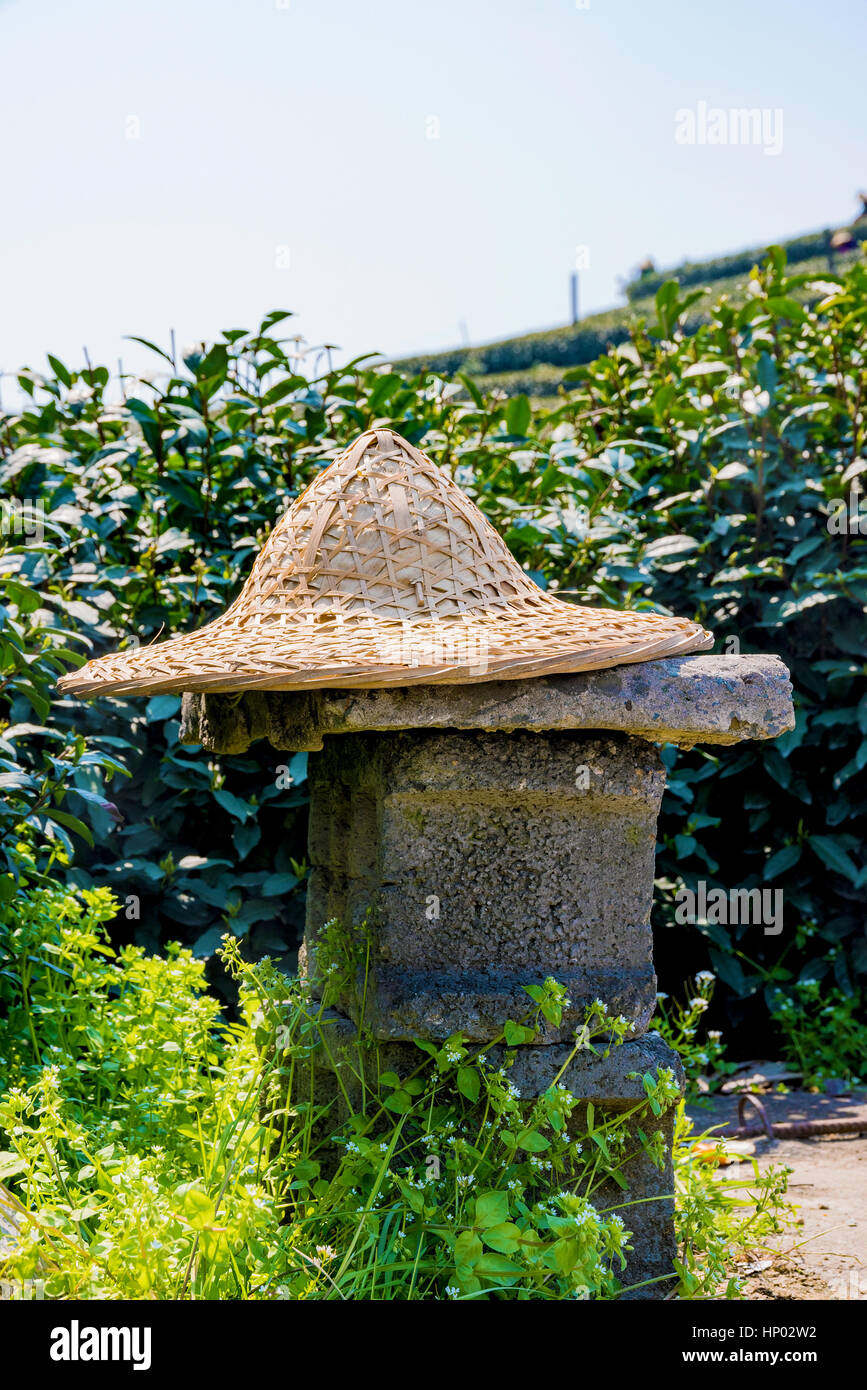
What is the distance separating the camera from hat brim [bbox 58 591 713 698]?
1960 mm

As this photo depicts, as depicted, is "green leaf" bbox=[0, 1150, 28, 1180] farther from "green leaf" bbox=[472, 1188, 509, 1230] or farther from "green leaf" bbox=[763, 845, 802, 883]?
"green leaf" bbox=[763, 845, 802, 883]

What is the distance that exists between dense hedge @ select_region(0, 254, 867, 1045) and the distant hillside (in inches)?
692

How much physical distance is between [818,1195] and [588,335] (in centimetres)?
2313

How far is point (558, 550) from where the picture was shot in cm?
398

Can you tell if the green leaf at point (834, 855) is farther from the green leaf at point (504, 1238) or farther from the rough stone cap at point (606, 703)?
the green leaf at point (504, 1238)

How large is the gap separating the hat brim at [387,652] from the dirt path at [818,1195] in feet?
4.60

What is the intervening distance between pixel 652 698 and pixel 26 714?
2.08 meters

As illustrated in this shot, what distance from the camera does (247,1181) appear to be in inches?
91.6

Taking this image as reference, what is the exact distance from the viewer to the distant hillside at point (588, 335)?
2284 cm

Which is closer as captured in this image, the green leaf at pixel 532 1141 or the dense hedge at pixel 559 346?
the green leaf at pixel 532 1141

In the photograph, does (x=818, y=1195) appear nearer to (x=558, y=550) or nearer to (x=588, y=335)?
(x=558, y=550)

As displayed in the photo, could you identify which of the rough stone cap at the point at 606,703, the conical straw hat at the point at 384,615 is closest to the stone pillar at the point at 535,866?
the rough stone cap at the point at 606,703
